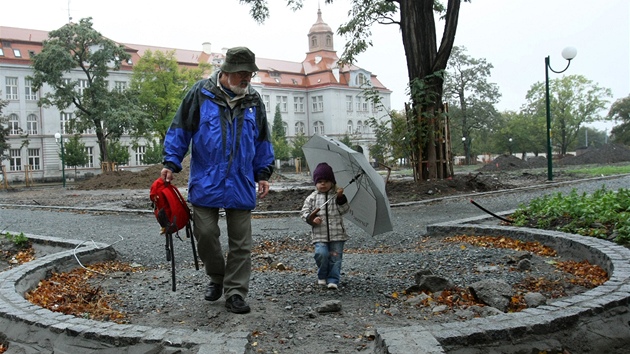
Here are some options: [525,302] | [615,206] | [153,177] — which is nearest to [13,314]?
[525,302]

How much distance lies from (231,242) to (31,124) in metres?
62.7

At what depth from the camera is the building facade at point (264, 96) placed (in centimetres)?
5875

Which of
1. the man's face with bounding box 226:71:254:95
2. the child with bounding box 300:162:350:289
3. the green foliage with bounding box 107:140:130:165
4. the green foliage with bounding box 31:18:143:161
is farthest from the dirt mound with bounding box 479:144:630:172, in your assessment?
the green foliage with bounding box 107:140:130:165

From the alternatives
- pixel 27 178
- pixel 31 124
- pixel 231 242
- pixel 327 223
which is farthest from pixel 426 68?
pixel 31 124

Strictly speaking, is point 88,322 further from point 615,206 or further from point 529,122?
point 529,122

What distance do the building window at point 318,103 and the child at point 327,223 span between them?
276ft

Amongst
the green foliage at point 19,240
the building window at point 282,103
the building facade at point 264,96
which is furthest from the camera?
the building window at point 282,103

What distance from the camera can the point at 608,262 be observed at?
5441mm

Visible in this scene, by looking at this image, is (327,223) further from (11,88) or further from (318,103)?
(318,103)

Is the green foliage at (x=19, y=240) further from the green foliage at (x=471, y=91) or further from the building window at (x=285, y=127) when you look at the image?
the building window at (x=285, y=127)

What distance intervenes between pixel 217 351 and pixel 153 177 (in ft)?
110

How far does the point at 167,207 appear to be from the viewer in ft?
14.9

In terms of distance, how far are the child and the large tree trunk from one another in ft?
36.4

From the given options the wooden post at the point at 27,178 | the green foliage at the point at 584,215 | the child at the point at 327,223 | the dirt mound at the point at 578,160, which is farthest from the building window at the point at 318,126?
the child at the point at 327,223
